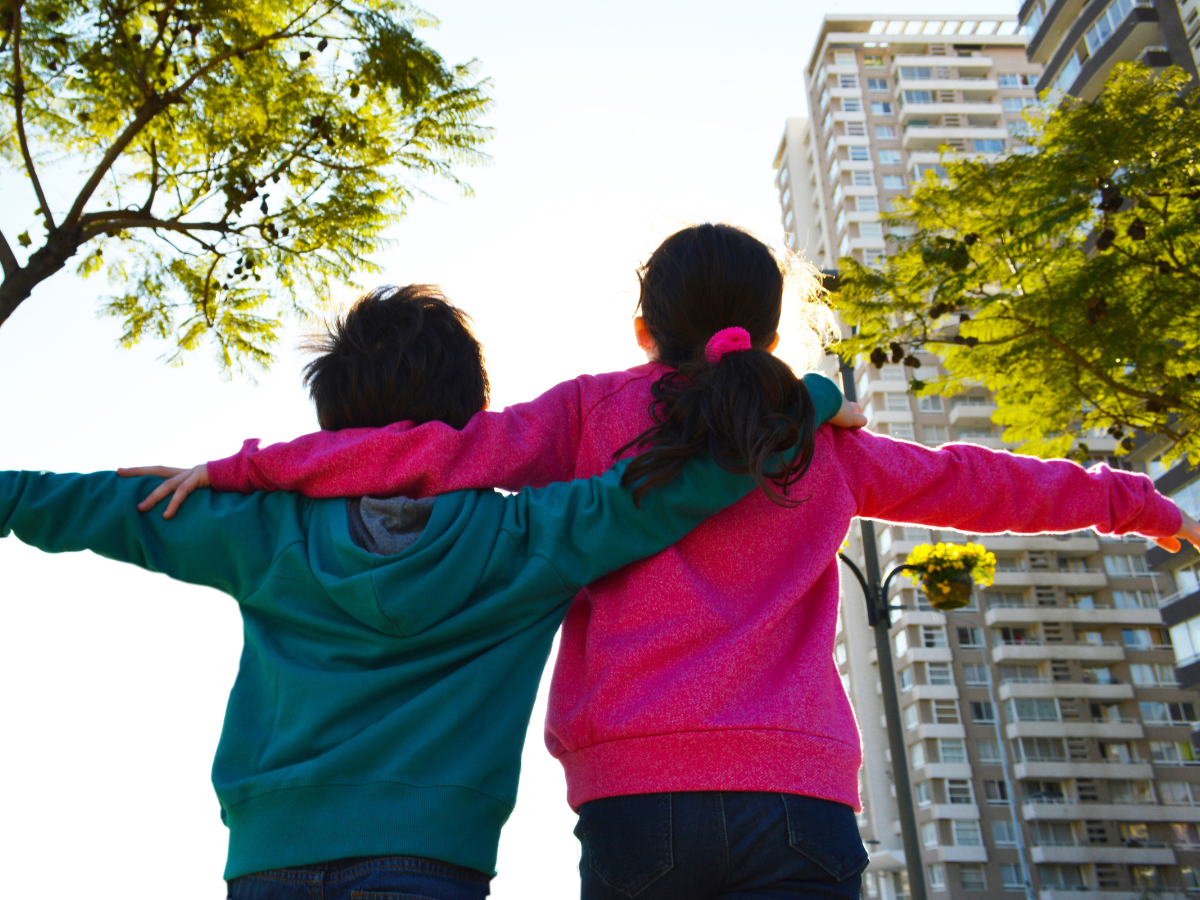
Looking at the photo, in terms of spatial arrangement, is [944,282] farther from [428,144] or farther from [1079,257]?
[428,144]

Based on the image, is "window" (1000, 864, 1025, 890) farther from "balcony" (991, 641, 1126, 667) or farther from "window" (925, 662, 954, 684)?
"balcony" (991, 641, 1126, 667)

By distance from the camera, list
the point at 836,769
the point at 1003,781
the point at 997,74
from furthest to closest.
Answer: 1. the point at 997,74
2. the point at 1003,781
3. the point at 836,769

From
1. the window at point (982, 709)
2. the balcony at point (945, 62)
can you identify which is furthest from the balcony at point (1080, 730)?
the balcony at point (945, 62)

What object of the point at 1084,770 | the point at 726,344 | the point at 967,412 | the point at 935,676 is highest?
the point at 967,412

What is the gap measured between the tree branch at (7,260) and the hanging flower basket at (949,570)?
7162 millimetres

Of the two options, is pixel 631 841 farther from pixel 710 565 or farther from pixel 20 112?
pixel 20 112

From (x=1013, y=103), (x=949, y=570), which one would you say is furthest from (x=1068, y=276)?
(x=1013, y=103)

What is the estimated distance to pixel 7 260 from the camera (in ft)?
15.2

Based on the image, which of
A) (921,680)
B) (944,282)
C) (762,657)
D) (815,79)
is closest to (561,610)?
(762,657)

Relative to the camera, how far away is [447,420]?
84.4 inches

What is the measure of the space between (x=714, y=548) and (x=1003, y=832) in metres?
53.4

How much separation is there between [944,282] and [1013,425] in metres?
1.26

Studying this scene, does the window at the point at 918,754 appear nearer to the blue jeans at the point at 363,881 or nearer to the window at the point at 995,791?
the window at the point at 995,791

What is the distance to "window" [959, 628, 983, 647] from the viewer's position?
51.9m
